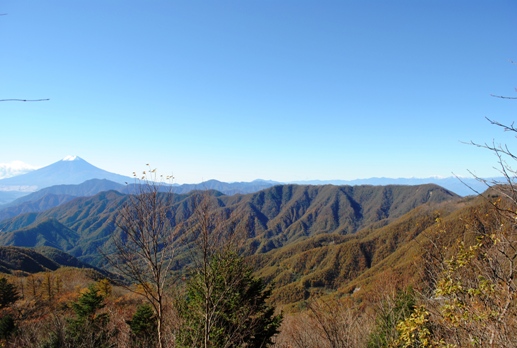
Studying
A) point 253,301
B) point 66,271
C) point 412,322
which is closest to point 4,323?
point 253,301

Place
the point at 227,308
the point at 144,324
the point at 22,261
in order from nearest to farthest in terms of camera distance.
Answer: the point at 227,308
the point at 144,324
the point at 22,261

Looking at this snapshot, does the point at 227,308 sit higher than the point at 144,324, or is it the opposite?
the point at 227,308

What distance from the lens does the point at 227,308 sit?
474 inches

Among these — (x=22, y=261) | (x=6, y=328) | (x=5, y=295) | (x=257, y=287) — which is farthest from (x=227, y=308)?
(x=22, y=261)

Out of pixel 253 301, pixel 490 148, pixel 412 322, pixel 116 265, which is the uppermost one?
pixel 490 148

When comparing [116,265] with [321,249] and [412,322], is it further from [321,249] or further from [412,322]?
[321,249]

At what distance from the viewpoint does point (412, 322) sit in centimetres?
582

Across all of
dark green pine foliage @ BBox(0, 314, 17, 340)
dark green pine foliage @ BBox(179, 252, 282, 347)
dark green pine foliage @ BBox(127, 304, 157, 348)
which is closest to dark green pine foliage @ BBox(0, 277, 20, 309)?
dark green pine foliage @ BBox(0, 314, 17, 340)

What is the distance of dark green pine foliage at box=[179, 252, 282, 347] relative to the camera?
10.5m

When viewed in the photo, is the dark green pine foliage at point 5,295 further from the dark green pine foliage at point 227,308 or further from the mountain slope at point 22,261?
the mountain slope at point 22,261

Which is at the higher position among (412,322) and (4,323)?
(412,322)

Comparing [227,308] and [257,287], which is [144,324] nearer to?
[257,287]

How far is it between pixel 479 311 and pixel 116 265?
7.96 m


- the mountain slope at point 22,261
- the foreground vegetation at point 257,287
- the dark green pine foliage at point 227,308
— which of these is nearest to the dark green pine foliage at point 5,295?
the foreground vegetation at point 257,287
